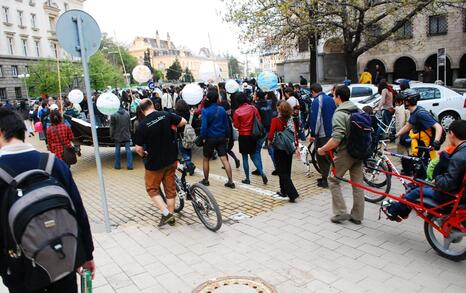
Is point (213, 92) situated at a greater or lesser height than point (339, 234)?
greater

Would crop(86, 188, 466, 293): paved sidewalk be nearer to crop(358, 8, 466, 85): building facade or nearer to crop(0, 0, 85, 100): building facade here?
crop(358, 8, 466, 85): building facade

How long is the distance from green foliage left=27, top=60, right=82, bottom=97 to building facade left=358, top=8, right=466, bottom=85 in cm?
3163

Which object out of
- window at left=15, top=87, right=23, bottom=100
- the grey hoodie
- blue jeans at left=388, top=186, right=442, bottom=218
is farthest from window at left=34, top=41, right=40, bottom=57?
blue jeans at left=388, top=186, right=442, bottom=218

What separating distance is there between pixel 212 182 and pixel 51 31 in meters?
63.5

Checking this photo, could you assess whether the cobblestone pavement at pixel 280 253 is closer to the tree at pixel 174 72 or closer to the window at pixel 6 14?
the window at pixel 6 14

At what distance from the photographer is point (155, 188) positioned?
18.9ft

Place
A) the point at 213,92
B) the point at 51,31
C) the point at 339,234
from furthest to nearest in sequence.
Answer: the point at 51,31
the point at 213,92
the point at 339,234

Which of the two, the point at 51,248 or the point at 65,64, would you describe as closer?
the point at 51,248

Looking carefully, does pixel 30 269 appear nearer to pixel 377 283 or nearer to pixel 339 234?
pixel 377 283

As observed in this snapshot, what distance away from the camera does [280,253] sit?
15.7 ft

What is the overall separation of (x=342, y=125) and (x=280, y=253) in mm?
1863

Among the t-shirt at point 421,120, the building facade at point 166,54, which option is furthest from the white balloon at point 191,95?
the building facade at point 166,54

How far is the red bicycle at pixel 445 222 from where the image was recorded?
13.6 feet

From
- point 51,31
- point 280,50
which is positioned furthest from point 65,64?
point 280,50
